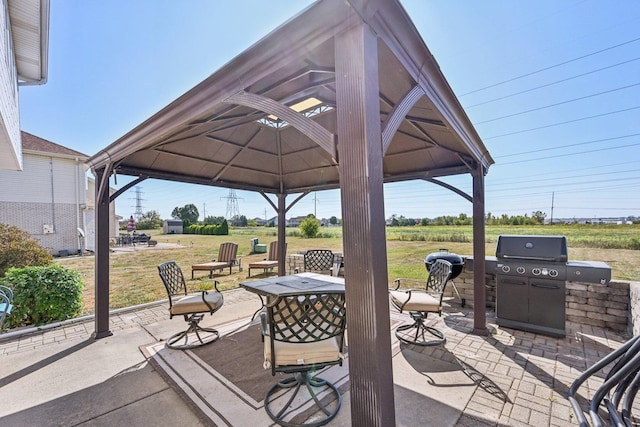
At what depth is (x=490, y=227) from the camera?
21.4 ft

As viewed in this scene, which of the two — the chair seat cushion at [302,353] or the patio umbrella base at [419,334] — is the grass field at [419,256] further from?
the chair seat cushion at [302,353]

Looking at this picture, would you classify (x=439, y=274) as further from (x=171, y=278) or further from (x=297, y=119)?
(x=171, y=278)

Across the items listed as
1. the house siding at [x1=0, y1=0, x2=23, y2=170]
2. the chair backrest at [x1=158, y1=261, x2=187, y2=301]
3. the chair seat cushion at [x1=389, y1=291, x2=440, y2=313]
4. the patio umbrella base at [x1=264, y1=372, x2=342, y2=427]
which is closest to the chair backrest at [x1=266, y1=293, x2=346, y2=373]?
the patio umbrella base at [x1=264, y1=372, x2=342, y2=427]

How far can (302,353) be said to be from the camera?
2105mm

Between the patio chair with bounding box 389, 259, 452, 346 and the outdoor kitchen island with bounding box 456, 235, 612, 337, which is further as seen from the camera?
the outdoor kitchen island with bounding box 456, 235, 612, 337

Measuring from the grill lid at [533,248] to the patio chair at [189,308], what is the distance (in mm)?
Result: 4066

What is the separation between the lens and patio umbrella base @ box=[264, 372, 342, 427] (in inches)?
81.2

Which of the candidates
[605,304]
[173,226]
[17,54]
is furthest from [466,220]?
[173,226]

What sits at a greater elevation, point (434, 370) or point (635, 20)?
point (635, 20)

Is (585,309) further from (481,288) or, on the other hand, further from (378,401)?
(378,401)

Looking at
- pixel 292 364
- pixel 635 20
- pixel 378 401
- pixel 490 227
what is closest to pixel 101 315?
pixel 292 364

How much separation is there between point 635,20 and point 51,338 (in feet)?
37.1

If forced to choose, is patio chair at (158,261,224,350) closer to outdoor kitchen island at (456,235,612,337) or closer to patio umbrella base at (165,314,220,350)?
patio umbrella base at (165,314,220,350)

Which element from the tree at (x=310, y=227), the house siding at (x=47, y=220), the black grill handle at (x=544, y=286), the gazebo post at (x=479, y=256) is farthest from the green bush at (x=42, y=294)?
the tree at (x=310, y=227)
